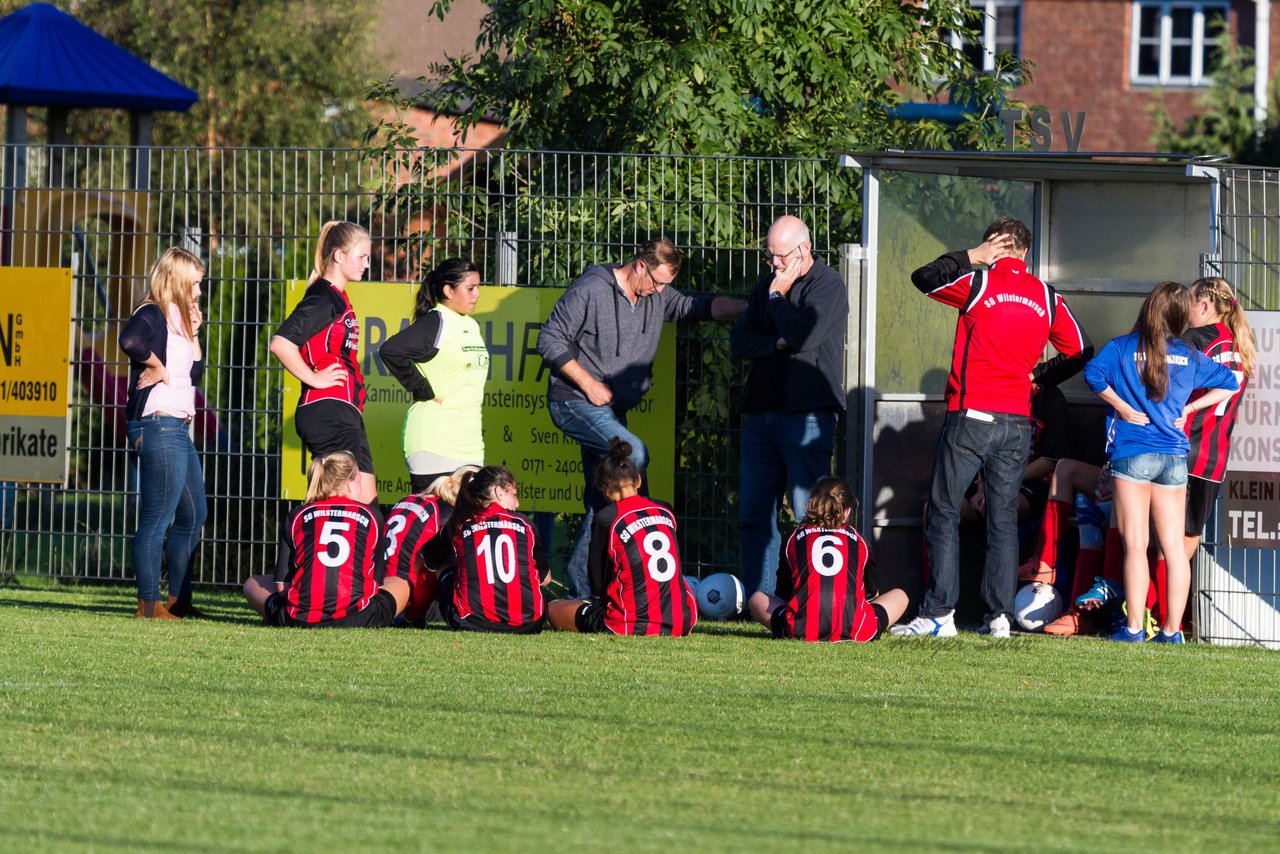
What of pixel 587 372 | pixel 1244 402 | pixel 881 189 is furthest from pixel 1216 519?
pixel 587 372

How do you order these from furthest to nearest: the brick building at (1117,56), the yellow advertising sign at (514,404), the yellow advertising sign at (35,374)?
1. the brick building at (1117,56)
2. the yellow advertising sign at (35,374)
3. the yellow advertising sign at (514,404)

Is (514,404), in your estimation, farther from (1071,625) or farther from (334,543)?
(1071,625)

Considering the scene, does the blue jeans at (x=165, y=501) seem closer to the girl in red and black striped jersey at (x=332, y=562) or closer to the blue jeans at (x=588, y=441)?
the girl in red and black striped jersey at (x=332, y=562)

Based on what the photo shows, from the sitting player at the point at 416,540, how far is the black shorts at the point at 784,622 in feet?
5.39

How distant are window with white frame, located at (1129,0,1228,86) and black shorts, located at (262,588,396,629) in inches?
1197

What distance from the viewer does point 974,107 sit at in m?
13.1

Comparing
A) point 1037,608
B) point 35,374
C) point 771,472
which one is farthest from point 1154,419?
point 35,374

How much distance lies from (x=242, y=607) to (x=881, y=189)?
4207mm

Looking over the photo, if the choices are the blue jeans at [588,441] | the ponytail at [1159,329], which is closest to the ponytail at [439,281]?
the blue jeans at [588,441]

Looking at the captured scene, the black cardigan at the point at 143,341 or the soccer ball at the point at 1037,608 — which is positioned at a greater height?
the black cardigan at the point at 143,341

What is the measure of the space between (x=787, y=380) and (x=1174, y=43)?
29.3 metres

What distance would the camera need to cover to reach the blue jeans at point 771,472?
9422 millimetres

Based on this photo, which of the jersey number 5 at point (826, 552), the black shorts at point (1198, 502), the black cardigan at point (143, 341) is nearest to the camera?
the jersey number 5 at point (826, 552)

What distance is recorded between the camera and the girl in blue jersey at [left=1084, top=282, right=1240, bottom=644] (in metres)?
8.84
